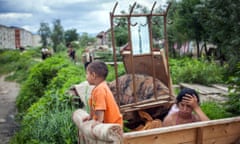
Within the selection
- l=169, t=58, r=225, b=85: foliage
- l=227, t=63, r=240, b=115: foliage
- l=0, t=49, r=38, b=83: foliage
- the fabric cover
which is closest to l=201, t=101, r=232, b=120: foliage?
l=227, t=63, r=240, b=115: foliage

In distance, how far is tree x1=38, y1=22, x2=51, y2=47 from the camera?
40156 mm

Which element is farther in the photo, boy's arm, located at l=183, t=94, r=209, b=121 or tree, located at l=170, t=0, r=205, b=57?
tree, located at l=170, t=0, r=205, b=57

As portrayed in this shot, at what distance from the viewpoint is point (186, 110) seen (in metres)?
3.51

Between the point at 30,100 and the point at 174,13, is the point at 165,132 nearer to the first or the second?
the point at 30,100

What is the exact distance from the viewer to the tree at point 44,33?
40156 mm

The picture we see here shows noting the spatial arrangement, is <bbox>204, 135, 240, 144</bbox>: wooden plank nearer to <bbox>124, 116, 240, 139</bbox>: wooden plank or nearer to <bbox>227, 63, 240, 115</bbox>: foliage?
<bbox>124, 116, 240, 139</bbox>: wooden plank

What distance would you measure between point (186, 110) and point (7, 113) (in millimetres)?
10249

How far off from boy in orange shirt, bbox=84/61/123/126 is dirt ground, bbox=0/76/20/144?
6244 millimetres

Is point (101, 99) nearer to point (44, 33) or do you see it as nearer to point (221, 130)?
point (221, 130)

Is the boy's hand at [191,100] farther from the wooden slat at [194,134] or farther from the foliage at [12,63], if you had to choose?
the foliage at [12,63]

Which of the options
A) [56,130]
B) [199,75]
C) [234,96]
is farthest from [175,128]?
[199,75]

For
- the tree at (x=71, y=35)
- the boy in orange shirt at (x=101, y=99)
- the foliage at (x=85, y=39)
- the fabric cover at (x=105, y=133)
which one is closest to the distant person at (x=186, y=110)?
the boy in orange shirt at (x=101, y=99)

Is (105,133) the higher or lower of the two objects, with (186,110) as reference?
higher

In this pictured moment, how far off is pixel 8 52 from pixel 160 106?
2469 cm
